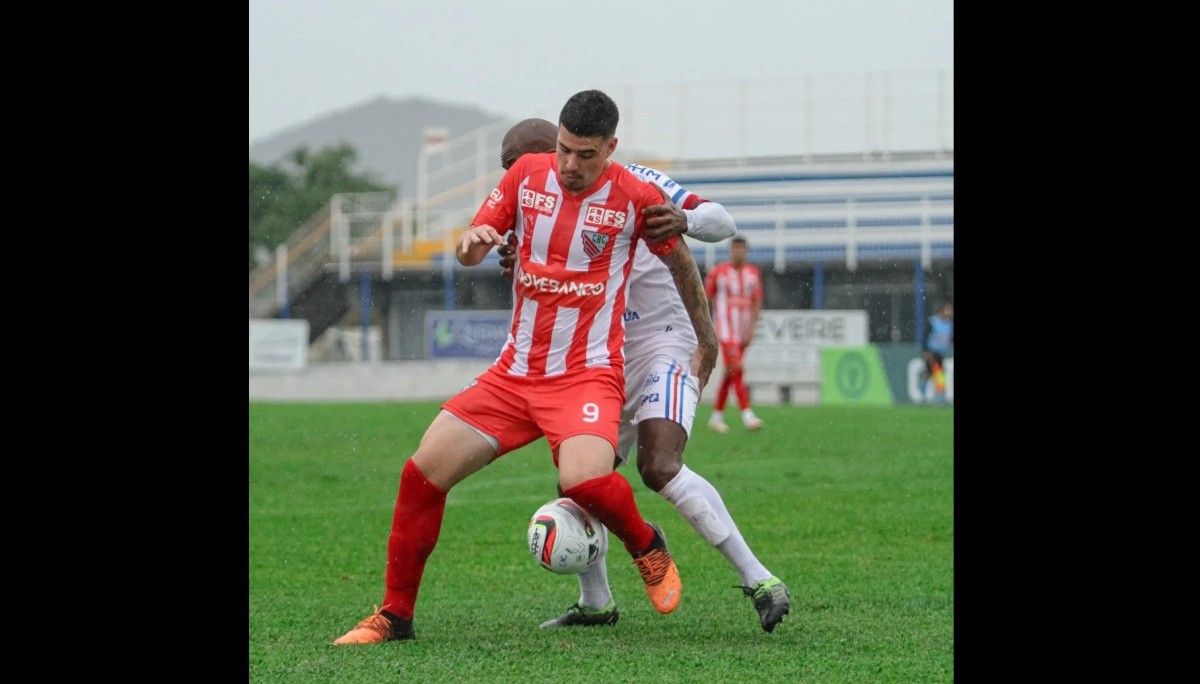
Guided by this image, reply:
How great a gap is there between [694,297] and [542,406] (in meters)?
0.83

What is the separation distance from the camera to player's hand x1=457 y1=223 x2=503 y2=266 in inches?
215

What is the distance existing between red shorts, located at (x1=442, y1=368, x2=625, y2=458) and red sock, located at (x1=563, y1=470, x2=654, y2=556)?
0.17m

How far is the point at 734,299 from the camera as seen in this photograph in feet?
60.1

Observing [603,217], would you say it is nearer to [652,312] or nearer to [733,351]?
[652,312]

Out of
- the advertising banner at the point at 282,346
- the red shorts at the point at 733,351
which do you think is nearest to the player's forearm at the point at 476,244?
the red shorts at the point at 733,351

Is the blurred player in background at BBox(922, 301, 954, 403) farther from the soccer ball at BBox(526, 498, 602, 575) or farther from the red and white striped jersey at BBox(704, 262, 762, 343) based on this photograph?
the soccer ball at BBox(526, 498, 602, 575)

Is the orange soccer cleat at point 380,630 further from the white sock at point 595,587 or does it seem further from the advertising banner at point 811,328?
the advertising banner at point 811,328

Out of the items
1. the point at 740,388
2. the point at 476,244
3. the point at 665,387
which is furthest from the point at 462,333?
the point at 476,244

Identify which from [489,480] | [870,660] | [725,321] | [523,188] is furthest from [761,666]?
[725,321]
